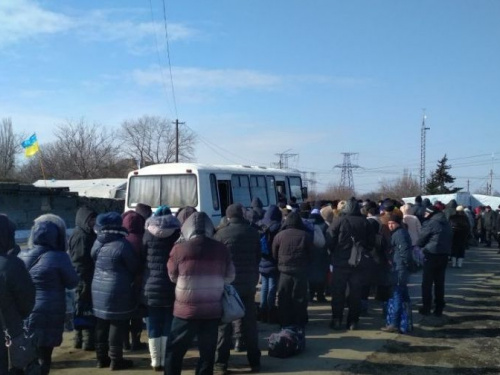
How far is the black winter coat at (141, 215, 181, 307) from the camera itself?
20.7ft

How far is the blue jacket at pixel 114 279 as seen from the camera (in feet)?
20.8

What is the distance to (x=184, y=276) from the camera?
5441mm

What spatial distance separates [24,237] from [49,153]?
52.3 metres

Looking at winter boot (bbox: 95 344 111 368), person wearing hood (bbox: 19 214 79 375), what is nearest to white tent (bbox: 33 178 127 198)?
winter boot (bbox: 95 344 111 368)

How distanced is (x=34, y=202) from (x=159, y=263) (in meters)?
25.3

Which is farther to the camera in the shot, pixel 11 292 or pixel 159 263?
pixel 159 263

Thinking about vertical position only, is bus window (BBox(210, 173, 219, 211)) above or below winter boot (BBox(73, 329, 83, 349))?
above

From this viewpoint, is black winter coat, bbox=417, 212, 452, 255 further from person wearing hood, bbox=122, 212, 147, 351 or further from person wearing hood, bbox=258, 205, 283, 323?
person wearing hood, bbox=122, 212, 147, 351

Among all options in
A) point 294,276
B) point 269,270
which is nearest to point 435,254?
point 269,270

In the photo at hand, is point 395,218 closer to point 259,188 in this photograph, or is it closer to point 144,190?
point 144,190

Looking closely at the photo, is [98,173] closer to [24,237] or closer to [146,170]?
[24,237]

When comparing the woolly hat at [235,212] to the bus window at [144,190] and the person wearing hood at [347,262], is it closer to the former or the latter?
the person wearing hood at [347,262]

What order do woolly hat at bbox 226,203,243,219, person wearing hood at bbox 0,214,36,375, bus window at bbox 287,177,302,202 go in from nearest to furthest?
1. person wearing hood at bbox 0,214,36,375
2. woolly hat at bbox 226,203,243,219
3. bus window at bbox 287,177,302,202

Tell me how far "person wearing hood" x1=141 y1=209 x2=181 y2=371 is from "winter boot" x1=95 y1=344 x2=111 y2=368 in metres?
0.61
